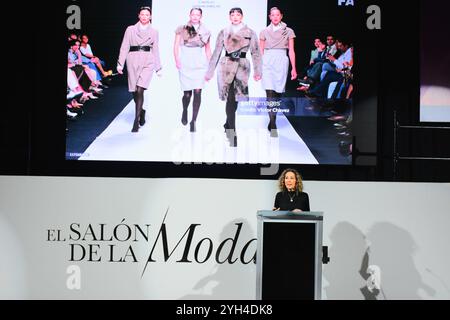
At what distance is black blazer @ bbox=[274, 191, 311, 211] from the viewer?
17.0 feet

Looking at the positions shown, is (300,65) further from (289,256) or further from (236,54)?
(289,256)

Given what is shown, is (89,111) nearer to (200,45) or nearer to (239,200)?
(200,45)

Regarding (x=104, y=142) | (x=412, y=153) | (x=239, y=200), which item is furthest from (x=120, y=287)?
(x=412, y=153)

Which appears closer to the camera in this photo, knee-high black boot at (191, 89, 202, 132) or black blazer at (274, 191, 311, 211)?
black blazer at (274, 191, 311, 211)

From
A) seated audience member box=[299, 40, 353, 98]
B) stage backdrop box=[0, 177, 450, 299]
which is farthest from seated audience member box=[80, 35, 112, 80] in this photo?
seated audience member box=[299, 40, 353, 98]

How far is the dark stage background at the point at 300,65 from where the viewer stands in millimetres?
6723

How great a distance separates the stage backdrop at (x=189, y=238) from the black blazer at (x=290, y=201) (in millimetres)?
512

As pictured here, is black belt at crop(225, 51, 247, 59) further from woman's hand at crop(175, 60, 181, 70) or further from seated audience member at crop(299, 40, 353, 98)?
seated audience member at crop(299, 40, 353, 98)

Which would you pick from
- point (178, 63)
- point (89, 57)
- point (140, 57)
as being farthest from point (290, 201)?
point (89, 57)

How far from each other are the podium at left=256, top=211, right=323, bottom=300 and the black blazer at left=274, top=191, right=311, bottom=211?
0.65 m

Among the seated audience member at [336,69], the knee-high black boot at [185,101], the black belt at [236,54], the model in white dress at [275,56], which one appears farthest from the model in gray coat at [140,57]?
the seated audience member at [336,69]

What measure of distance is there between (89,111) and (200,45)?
123cm

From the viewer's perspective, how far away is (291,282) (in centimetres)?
450

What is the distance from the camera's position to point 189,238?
5770 mm
